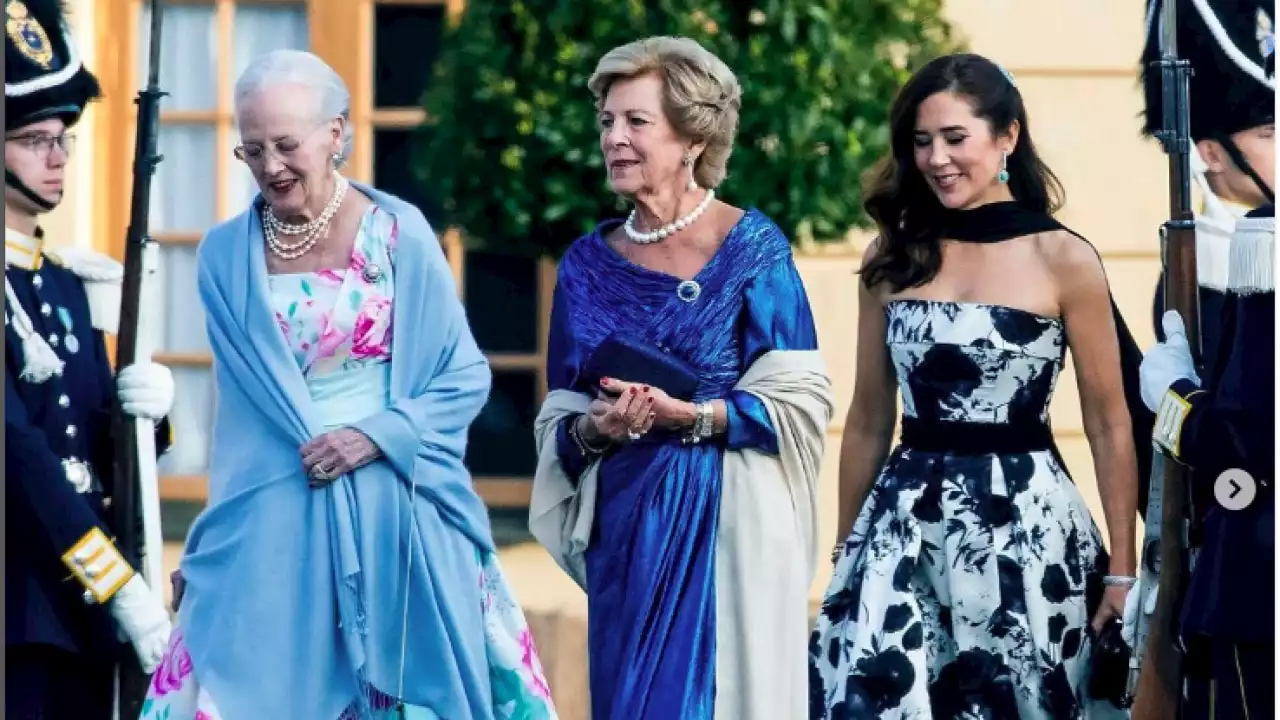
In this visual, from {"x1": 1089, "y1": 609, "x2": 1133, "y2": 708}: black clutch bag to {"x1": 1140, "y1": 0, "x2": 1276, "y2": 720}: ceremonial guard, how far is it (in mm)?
345

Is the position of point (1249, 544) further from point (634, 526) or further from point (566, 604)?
point (566, 604)

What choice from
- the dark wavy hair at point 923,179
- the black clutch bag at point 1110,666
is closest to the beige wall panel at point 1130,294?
the dark wavy hair at point 923,179

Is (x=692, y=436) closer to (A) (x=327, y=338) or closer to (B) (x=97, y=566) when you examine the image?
(A) (x=327, y=338)

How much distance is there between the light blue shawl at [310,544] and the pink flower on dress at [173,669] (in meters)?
0.05

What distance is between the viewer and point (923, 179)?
17.7ft

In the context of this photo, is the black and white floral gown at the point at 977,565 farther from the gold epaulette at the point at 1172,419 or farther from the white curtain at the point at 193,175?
the white curtain at the point at 193,175

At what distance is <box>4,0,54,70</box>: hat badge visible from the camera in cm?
539

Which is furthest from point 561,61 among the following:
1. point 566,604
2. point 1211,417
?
point 1211,417

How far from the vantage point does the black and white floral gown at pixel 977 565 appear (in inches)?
201

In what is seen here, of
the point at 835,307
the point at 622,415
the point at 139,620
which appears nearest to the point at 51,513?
the point at 139,620

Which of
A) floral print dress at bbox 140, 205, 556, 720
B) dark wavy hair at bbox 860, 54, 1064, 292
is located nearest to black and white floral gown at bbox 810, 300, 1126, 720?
dark wavy hair at bbox 860, 54, 1064, 292

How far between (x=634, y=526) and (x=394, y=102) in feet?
14.5

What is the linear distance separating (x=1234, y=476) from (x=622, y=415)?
1.19 m

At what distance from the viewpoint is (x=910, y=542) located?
518 cm
